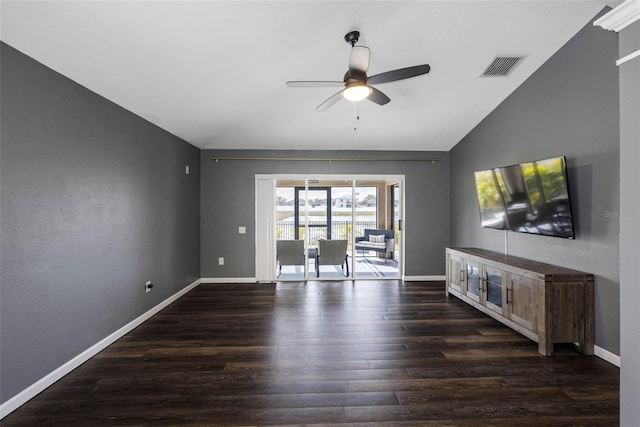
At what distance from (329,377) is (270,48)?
9.43 ft

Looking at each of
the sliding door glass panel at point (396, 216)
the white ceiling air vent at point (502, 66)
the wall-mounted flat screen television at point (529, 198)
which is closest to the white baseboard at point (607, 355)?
the wall-mounted flat screen television at point (529, 198)

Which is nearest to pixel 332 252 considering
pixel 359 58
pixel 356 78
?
pixel 356 78

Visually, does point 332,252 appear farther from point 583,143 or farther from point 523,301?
point 583,143

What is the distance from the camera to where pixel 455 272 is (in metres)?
4.39

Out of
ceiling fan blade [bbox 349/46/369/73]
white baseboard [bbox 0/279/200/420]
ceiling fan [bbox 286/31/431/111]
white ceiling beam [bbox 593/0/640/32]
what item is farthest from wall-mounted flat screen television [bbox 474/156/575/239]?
white baseboard [bbox 0/279/200/420]

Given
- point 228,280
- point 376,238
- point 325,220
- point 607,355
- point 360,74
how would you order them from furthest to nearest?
point 376,238, point 325,220, point 228,280, point 607,355, point 360,74

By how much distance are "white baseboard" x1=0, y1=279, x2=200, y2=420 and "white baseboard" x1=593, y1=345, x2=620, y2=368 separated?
4.56 meters

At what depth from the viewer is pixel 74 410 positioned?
203cm

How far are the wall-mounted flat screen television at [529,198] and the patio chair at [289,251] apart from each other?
3.02 meters

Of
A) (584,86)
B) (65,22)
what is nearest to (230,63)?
(65,22)

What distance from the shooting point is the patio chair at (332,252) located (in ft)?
17.9

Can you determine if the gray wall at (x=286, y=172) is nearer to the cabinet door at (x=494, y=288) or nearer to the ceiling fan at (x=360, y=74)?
the cabinet door at (x=494, y=288)

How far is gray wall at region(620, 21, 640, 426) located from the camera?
5.24ft

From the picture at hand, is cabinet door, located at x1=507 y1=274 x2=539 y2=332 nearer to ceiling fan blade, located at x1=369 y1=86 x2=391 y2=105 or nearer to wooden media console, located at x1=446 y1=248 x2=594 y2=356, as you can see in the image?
wooden media console, located at x1=446 y1=248 x2=594 y2=356
